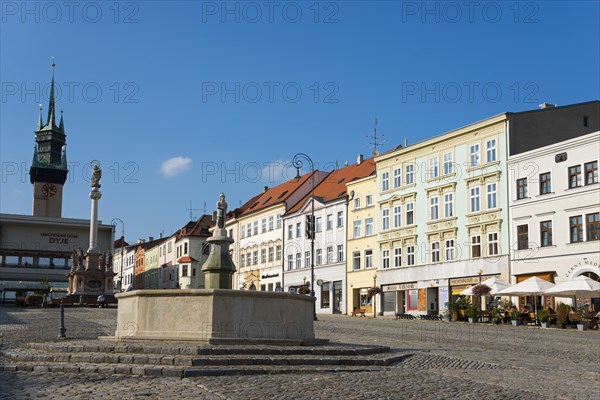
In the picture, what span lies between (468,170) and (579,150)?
27.5 ft

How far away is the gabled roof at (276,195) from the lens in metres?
69.1

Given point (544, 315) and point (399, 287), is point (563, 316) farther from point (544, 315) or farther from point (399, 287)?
point (399, 287)

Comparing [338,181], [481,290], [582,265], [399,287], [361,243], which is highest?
[338,181]

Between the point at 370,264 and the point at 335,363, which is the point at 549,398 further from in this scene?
the point at 370,264

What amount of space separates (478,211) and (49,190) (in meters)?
93.0

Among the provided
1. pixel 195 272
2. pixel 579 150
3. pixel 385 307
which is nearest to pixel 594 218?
pixel 579 150

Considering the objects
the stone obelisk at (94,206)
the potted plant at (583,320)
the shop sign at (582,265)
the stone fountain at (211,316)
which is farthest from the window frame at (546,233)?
the stone obelisk at (94,206)

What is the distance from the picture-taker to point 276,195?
7269 centimetres

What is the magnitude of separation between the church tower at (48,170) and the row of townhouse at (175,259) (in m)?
15.3

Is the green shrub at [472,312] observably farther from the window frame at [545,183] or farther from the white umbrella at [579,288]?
the window frame at [545,183]

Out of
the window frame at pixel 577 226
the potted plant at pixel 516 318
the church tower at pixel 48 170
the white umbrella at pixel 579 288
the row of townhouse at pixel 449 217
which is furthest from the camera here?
the church tower at pixel 48 170

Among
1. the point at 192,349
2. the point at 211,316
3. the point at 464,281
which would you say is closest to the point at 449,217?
the point at 464,281

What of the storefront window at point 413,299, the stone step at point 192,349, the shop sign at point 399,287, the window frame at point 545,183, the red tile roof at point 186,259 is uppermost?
the window frame at point 545,183

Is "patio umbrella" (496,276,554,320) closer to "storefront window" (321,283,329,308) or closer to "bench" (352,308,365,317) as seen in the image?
"bench" (352,308,365,317)
